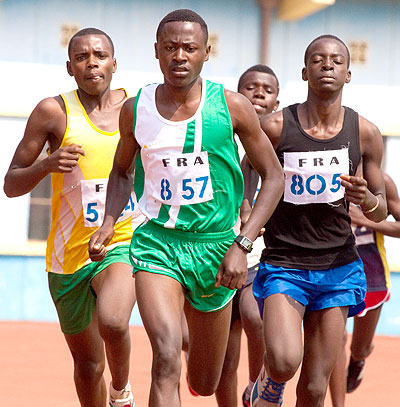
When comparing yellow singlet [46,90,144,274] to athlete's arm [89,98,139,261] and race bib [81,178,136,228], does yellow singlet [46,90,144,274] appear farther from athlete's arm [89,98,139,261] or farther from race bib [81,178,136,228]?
athlete's arm [89,98,139,261]

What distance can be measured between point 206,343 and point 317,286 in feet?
2.29

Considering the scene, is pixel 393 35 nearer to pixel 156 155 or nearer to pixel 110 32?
pixel 110 32

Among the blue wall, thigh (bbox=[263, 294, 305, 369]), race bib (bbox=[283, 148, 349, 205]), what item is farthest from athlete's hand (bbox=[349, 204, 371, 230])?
the blue wall

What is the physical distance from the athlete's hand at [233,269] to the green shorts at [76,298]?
1273mm

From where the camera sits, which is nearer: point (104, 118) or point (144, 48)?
point (104, 118)

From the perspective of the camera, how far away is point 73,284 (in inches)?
234

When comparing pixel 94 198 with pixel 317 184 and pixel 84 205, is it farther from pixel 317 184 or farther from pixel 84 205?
pixel 317 184

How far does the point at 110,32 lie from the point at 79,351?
27.9 feet

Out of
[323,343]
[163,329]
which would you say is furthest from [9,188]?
[323,343]

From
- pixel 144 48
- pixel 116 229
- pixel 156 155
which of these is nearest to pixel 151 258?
pixel 156 155

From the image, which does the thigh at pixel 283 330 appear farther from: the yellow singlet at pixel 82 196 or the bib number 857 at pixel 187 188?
the yellow singlet at pixel 82 196

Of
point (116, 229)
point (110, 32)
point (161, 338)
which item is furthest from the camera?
point (110, 32)

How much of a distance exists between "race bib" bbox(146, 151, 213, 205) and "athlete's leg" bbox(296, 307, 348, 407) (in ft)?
3.37

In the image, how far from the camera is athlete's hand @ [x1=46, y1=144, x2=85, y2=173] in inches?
213
